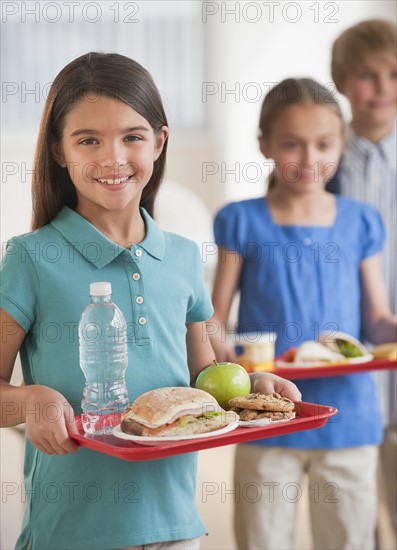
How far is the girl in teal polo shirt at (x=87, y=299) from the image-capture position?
1036mm

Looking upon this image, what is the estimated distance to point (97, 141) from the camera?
1.04m

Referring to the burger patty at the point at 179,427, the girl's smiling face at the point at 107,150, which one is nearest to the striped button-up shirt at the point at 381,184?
the girl's smiling face at the point at 107,150

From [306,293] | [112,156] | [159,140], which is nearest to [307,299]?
[306,293]

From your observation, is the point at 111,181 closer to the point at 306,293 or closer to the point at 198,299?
the point at 198,299

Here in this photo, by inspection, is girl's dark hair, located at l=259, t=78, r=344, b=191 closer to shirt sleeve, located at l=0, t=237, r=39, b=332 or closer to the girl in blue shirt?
the girl in blue shirt

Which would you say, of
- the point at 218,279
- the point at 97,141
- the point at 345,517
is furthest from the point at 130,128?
the point at 345,517

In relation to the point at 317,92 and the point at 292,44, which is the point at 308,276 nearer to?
the point at 317,92

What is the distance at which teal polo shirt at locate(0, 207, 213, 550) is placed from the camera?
3.41 ft

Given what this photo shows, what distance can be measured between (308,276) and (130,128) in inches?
27.6

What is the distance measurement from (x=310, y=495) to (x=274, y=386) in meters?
0.62

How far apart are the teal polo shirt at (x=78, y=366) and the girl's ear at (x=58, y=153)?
62 mm

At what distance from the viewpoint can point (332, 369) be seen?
1.56 m

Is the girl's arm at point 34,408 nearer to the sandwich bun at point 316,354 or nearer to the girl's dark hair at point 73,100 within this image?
the girl's dark hair at point 73,100

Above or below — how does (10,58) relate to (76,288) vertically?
above
